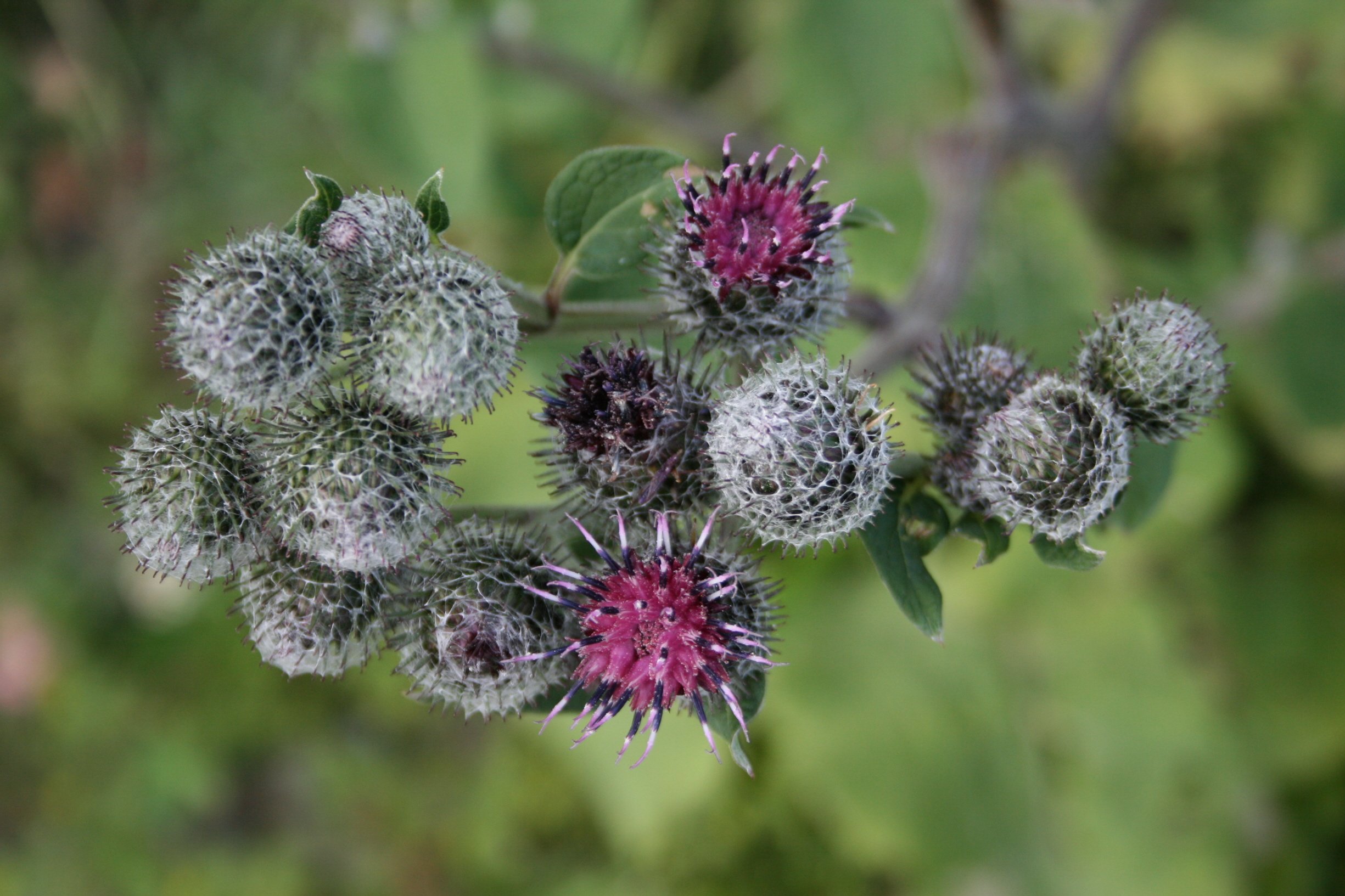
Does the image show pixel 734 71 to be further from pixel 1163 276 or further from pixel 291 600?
pixel 291 600

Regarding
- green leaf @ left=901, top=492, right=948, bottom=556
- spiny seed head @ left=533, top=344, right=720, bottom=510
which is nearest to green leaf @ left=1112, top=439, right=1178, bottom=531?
green leaf @ left=901, top=492, right=948, bottom=556

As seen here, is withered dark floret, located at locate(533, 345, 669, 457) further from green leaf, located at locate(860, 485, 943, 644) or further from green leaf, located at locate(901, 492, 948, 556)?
green leaf, located at locate(901, 492, 948, 556)

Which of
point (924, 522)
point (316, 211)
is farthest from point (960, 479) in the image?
point (316, 211)

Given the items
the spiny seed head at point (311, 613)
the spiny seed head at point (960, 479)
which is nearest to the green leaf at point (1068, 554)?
the spiny seed head at point (960, 479)

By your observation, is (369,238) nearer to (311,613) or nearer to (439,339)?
(439,339)

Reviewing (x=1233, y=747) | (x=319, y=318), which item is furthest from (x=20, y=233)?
(x=1233, y=747)

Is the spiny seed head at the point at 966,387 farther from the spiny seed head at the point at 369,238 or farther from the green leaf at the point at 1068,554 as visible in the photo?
the spiny seed head at the point at 369,238
